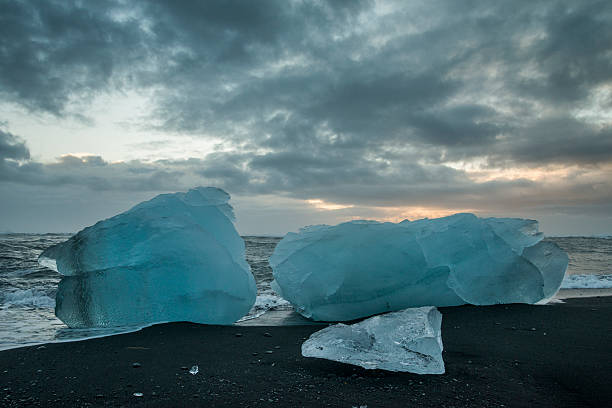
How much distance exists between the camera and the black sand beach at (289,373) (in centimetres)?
234

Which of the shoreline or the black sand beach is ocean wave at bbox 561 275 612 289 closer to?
the shoreline

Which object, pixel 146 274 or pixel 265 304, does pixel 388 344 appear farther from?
pixel 265 304

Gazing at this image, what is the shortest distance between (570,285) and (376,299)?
6032 millimetres

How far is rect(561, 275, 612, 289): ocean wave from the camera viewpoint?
8.77 metres

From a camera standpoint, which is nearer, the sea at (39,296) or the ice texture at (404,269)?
the sea at (39,296)

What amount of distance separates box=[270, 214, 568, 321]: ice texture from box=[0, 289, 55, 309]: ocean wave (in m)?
3.80

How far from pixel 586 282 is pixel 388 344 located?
8414 mm

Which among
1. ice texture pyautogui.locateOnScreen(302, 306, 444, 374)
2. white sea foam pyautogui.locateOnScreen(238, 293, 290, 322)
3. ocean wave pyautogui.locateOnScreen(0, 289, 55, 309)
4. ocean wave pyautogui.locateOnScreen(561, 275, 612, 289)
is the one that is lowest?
white sea foam pyautogui.locateOnScreen(238, 293, 290, 322)

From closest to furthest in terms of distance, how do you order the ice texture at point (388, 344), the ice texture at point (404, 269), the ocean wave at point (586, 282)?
the ice texture at point (388, 344), the ice texture at point (404, 269), the ocean wave at point (586, 282)

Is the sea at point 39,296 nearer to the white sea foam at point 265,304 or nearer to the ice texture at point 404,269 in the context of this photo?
the white sea foam at point 265,304

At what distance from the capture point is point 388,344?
9.75ft

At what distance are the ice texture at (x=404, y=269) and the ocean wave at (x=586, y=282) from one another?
358 cm

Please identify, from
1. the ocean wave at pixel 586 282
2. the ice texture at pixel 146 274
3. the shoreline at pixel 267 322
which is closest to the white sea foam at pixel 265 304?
the shoreline at pixel 267 322

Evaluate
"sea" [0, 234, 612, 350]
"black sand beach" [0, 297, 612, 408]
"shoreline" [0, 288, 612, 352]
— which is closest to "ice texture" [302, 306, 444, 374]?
"black sand beach" [0, 297, 612, 408]
